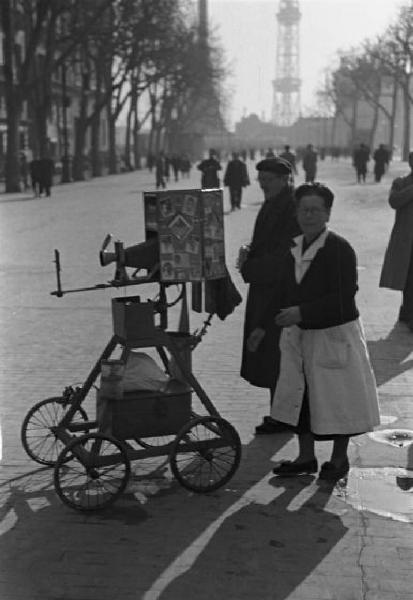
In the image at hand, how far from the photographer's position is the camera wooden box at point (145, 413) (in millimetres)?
5234

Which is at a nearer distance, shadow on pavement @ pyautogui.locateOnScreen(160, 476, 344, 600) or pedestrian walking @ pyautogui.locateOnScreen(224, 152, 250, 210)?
shadow on pavement @ pyautogui.locateOnScreen(160, 476, 344, 600)

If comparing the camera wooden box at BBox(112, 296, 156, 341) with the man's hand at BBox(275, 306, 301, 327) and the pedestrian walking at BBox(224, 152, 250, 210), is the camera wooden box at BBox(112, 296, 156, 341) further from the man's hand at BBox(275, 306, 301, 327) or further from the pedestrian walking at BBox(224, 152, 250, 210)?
the pedestrian walking at BBox(224, 152, 250, 210)

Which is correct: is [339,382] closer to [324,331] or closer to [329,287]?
[324,331]

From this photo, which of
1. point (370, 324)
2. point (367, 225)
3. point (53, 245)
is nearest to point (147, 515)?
point (370, 324)

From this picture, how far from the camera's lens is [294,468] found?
5.57 meters

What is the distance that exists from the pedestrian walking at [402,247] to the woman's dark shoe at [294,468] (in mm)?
4599

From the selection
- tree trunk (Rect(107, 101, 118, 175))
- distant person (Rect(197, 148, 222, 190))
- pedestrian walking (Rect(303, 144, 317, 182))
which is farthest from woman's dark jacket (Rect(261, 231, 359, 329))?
tree trunk (Rect(107, 101, 118, 175))

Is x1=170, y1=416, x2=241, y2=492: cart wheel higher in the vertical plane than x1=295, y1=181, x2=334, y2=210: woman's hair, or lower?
lower

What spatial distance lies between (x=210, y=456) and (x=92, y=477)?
632mm

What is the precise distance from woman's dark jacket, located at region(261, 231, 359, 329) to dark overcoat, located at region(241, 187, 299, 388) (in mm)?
602

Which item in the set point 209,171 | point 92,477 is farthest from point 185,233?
point 209,171

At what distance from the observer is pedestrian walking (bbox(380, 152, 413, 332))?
10039mm

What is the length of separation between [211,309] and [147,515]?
3.80ft

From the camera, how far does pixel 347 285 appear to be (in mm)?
5301
